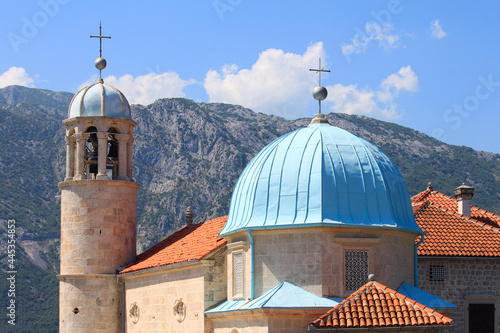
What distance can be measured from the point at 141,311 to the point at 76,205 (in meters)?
5.34

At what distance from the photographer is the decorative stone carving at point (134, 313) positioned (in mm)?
30517

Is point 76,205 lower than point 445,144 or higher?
lower

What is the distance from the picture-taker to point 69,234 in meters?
32.9

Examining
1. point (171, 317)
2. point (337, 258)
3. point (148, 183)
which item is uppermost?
point (148, 183)

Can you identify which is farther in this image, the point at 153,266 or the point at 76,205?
the point at 76,205

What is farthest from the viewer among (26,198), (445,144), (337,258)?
(445,144)

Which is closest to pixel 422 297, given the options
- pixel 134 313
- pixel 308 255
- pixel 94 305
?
pixel 308 255

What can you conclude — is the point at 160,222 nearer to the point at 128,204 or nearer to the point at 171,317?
the point at 128,204

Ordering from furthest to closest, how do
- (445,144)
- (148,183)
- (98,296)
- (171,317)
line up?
(445,144), (148,183), (98,296), (171,317)

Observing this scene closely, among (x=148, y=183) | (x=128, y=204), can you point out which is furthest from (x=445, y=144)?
(x=128, y=204)

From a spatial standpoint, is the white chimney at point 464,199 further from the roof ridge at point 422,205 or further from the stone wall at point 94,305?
the stone wall at point 94,305

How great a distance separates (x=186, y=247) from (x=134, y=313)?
3.65 meters

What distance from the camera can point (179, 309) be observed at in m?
27.2

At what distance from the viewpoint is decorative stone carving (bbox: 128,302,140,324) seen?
30.5 metres
